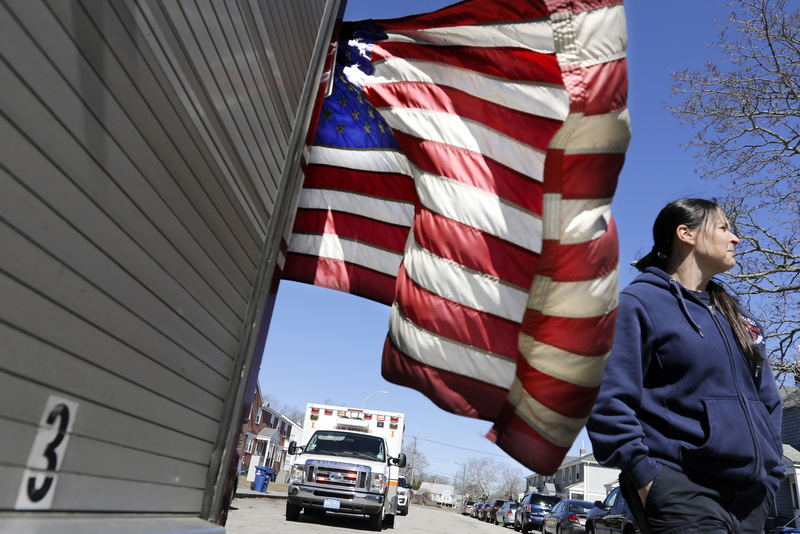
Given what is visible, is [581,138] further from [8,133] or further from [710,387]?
[8,133]

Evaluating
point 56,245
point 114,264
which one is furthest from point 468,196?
point 56,245

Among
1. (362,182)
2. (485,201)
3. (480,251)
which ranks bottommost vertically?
(480,251)

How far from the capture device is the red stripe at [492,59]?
327cm

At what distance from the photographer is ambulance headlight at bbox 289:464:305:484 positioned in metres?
13.4

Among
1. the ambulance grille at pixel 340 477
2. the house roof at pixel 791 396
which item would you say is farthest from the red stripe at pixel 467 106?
the ambulance grille at pixel 340 477

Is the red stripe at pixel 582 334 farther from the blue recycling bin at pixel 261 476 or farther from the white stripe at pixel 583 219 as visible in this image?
the blue recycling bin at pixel 261 476

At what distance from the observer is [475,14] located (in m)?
3.43

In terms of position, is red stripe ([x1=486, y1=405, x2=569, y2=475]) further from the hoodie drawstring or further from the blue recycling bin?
the blue recycling bin

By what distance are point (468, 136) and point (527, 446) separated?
61.0 inches

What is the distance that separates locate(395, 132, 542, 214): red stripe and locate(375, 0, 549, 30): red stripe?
69 cm

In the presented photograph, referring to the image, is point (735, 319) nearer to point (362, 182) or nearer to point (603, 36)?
point (603, 36)

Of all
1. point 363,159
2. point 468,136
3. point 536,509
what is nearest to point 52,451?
point 468,136

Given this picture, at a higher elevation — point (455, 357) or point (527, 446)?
point (455, 357)

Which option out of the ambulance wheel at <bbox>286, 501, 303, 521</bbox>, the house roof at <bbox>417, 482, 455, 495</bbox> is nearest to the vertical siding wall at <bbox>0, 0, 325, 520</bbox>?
the ambulance wheel at <bbox>286, 501, 303, 521</bbox>
